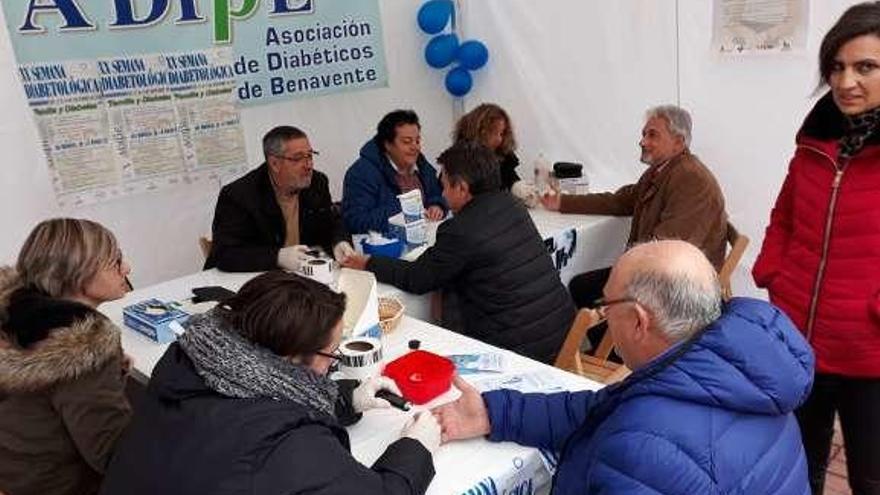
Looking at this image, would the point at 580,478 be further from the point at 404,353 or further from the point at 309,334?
the point at 404,353

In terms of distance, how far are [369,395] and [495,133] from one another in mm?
2387

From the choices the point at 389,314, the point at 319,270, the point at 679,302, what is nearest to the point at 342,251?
the point at 319,270

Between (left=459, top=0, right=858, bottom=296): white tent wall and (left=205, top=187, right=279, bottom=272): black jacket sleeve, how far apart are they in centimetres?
206

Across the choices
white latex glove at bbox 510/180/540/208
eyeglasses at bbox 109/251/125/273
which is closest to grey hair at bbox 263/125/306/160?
eyeglasses at bbox 109/251/125/273

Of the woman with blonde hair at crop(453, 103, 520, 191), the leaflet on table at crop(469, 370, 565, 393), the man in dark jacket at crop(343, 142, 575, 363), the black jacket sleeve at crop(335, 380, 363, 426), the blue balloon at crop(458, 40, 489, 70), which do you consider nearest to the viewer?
the black jacket sleeve at crop(335, 380, 363, 426)

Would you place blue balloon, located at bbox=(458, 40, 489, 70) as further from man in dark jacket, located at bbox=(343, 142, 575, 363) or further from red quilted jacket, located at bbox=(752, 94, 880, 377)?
red quilted jacket, located at bbox=(752, 94, 880, 377)

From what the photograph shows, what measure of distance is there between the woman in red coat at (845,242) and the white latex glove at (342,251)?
1.49 meters

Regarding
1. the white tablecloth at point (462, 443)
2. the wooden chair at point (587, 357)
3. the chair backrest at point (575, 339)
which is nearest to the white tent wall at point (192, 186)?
the white tablecloth at point (462, 443)

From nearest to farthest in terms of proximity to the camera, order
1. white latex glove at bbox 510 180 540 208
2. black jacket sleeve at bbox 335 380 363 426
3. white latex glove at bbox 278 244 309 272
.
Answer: black jacket sleeve at bbox 335 380 363 426, white latex glove at bbox 278 244 309 272, white latex glove at bbox 510 180 540 208

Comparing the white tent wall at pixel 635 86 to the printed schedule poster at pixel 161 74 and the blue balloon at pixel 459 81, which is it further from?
the printed schedule poster at pixel 161 74

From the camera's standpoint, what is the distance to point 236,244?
2.67 metres

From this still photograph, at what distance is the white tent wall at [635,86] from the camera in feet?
10.4

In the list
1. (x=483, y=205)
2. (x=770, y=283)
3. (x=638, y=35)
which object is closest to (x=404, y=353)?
(x=483, y=205)

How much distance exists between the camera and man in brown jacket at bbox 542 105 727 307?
2705 mm
